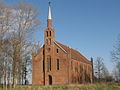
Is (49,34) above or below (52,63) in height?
above

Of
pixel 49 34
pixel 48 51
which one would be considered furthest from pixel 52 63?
pixel 49 34

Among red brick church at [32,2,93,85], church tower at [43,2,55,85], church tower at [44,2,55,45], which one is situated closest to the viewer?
red brick church at [32,2,93,85]

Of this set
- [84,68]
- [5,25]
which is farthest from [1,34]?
[84,68]

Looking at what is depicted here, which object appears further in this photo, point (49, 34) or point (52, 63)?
point (49, 34)

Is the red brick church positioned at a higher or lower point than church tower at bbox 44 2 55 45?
lower

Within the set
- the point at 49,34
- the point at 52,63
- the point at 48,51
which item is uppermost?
the point at 49,34

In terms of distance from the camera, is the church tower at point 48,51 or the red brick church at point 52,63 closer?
the red brick church at point 52,63

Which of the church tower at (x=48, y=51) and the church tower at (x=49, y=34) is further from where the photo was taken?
the church tower at (x=49, y=34)

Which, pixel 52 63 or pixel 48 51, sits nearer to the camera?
pixel 52 63

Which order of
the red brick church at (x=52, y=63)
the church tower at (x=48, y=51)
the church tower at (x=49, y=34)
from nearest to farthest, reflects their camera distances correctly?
the red brick church at (x=52, y=63) → the church tower at (x=48, y=51) → the church tower at (x=49, y=34)

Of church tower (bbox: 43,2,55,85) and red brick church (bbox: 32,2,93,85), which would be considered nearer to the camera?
red brick church (bbox: 32,2,93,85)

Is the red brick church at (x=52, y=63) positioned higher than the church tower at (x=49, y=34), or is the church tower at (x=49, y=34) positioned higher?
the church tower at (x=49, y=34)

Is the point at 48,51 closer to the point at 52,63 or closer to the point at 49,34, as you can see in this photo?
the point at 52,63

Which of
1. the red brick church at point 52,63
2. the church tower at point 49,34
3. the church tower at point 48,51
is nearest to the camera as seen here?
the red brick church at point 52,63
